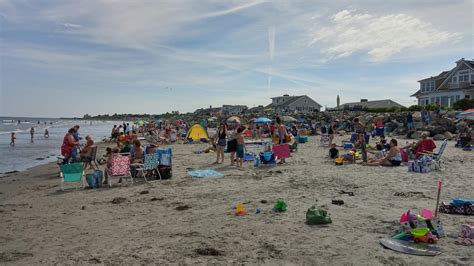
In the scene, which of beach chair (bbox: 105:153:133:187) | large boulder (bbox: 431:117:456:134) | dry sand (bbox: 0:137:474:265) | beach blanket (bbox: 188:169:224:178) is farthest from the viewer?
large boulder (bbox: 431:117:456:134)

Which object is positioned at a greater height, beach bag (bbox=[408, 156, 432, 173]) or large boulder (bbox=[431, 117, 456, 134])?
large boulder (bbox=[431, 117, 456, 134])

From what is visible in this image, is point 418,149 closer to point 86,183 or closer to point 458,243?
point 458,243

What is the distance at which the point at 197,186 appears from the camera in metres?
8.49

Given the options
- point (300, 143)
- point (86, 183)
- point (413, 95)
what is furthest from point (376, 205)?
point (413, 95)

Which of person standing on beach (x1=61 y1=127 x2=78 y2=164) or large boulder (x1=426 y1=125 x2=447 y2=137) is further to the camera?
large boulder (x1=426 y1=125 x2=447 y2=137)

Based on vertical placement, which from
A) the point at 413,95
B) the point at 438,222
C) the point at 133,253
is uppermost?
the point at 413,95

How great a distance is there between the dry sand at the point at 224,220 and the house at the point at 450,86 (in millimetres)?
30143

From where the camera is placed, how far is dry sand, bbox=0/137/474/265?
427cm

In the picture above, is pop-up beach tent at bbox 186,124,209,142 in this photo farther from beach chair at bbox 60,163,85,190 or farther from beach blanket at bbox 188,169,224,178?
beach chair at bbox 60,163,85,190

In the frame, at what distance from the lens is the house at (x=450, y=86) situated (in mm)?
35000

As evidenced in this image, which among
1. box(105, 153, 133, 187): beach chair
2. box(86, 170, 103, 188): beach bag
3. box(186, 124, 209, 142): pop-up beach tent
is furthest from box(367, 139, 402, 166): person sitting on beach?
box(186, 124, 209, 142): pop-up beach tent

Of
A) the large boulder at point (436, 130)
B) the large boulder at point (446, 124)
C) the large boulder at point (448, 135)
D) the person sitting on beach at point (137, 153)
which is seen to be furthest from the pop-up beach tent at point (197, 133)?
the large boulder at point (446, 124)

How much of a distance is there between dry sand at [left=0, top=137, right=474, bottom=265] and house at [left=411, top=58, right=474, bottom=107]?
1187 inches

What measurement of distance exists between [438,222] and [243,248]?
8.11 feet
